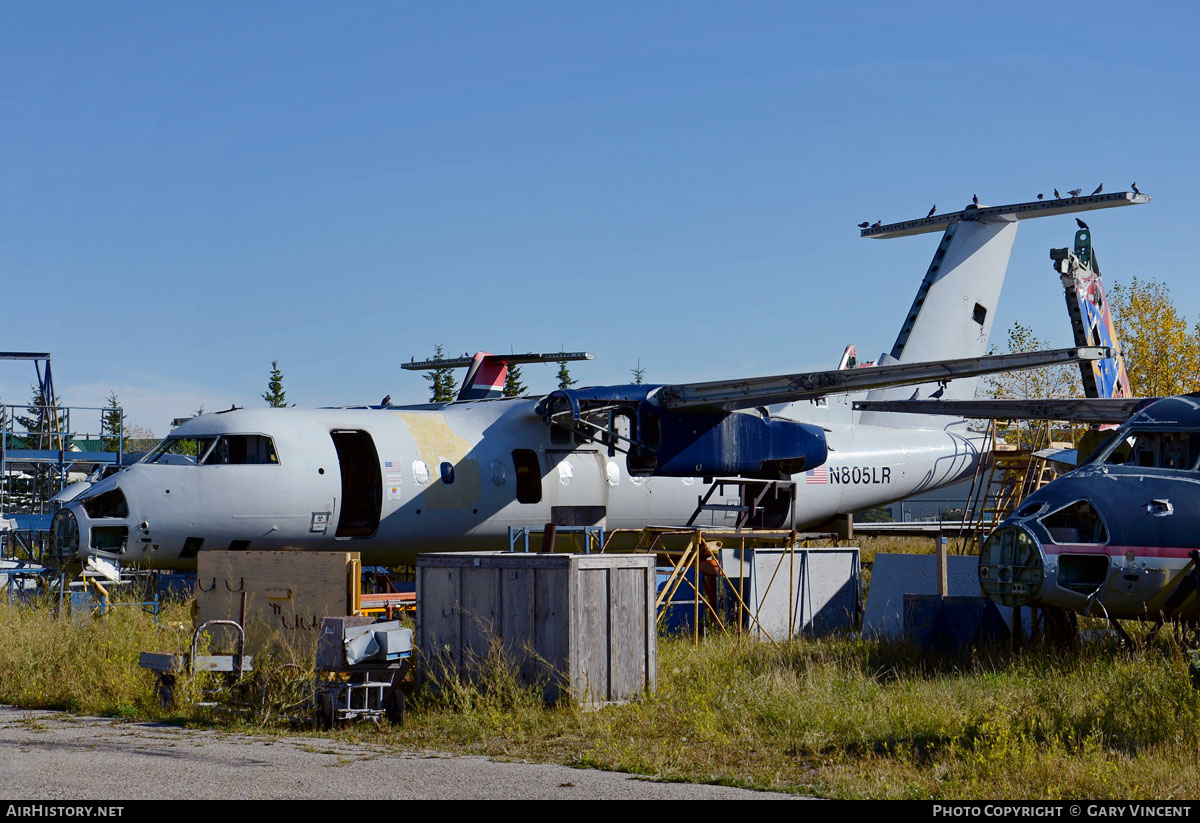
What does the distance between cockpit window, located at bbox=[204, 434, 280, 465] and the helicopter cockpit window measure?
10881 mm

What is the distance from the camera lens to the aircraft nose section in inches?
454

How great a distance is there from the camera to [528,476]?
66.8 feet

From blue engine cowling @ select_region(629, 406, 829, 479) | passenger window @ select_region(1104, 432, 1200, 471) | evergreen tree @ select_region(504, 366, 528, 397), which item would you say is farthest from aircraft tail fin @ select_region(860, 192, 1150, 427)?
evergreen tree @ select_region(504, 366, 528, 397)

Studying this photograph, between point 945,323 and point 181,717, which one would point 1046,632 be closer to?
point 181,717

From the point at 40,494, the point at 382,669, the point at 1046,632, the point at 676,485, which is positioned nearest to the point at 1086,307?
the point at 676,485

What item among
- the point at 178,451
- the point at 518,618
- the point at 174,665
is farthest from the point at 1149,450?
the point at 178,451

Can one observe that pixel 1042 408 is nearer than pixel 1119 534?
No

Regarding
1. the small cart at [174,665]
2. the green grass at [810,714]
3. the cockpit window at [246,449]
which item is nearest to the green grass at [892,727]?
the green grass at [810,714]

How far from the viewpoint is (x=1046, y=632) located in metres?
13.4

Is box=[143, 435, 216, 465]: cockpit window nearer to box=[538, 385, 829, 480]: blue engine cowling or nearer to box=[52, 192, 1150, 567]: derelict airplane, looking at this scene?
box=[52, 192, 1150, 567]: derelict airplane

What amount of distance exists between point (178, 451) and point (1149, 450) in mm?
13451

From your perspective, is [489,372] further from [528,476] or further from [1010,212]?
[1010,212]

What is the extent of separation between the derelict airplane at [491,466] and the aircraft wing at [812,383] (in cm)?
3

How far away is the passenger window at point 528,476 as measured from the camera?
2009 cm
